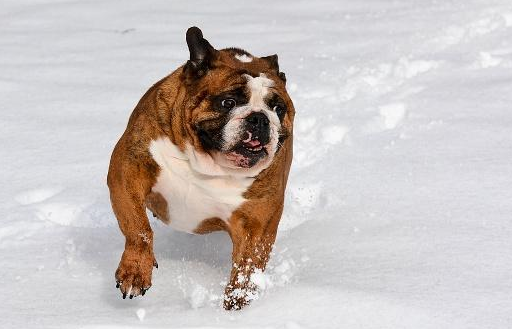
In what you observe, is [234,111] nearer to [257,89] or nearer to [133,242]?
[257,89]

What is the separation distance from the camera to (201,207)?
4.61m

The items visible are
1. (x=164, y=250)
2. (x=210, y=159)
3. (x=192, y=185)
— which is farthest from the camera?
(x=164, y=250)

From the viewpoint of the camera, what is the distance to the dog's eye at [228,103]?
4.25m

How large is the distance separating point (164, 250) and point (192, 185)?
2.96ft

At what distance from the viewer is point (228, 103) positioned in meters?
4.26

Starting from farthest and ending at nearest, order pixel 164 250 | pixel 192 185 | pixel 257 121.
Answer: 1. pixel 164 250
2. pixel 192 185
3. pixel 257 121

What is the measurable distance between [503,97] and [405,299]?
3.17 meters

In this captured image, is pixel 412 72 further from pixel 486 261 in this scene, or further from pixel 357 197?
pixel 486 261

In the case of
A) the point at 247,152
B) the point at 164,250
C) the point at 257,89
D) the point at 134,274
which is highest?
the point at 257,89

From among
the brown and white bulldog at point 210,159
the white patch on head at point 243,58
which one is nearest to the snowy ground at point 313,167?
the brown and white bulldog at point 210,159

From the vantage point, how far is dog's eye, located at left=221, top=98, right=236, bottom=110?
425 cm

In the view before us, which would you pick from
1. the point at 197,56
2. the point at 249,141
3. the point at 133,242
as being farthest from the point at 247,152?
the point at 133,242

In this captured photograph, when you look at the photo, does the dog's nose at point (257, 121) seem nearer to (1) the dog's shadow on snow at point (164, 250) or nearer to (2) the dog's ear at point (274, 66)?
Result: (2) the dog's ear at point (274, 66)

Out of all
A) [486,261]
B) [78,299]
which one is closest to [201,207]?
[78,299]
